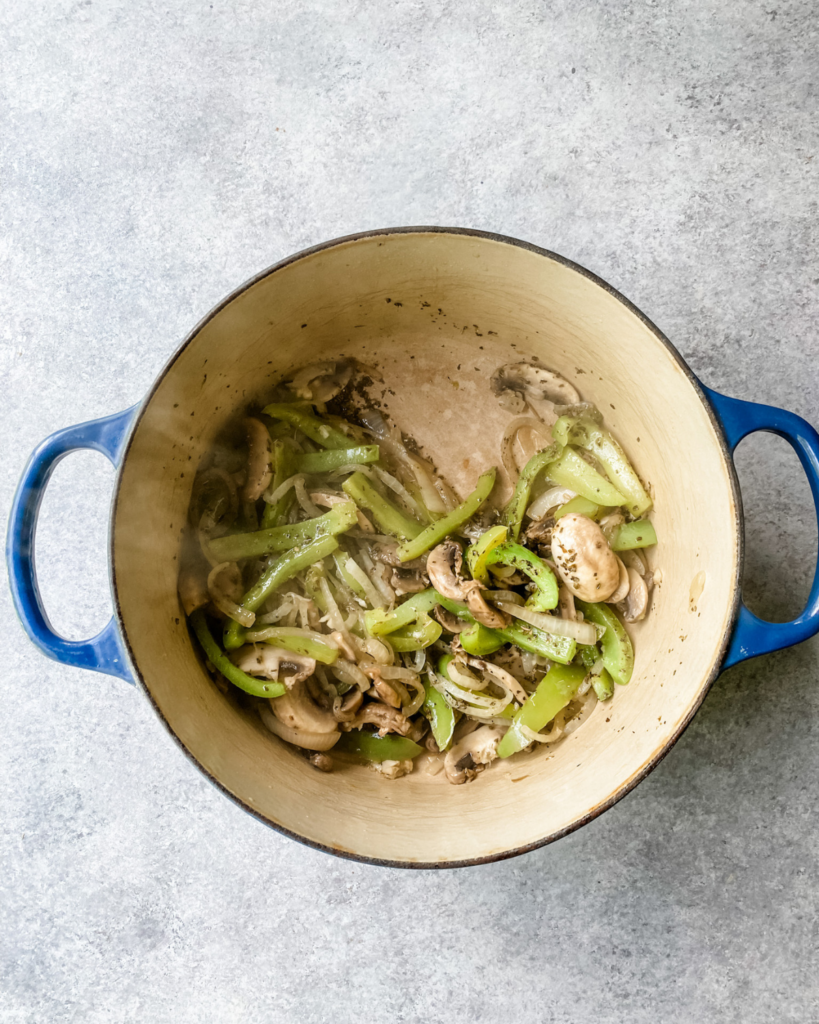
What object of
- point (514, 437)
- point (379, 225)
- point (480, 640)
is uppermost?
point (379, 225)

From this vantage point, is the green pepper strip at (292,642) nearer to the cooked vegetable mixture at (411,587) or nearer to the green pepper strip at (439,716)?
the cooked vegetable mixture at (411,587)

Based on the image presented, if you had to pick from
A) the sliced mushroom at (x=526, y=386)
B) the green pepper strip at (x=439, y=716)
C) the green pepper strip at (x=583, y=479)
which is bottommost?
the green pepper strip at (x=439, y=716)

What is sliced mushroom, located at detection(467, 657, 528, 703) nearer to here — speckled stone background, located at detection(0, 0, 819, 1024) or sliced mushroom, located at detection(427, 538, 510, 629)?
sliced mushroom, located at detection(427, 538, 510, 629)

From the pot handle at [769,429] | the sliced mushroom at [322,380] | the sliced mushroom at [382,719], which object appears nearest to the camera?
the pot handle at [769,429]

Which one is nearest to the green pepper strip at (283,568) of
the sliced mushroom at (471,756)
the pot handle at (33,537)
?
the pot handle at (33,537)

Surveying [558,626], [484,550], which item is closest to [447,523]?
[484,550]

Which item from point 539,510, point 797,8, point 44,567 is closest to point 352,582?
point 539,510

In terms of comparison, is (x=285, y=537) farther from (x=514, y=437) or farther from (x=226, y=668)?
(x=514, y=437)
